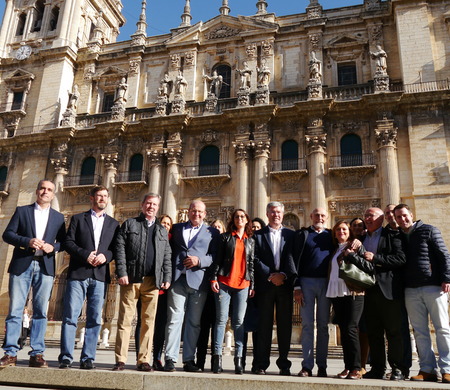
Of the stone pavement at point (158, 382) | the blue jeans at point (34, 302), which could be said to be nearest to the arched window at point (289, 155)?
the blue jeans at point (34, 302)

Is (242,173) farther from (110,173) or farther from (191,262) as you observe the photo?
(191,262)

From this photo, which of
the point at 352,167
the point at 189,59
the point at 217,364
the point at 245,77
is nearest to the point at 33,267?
the point at 217,364

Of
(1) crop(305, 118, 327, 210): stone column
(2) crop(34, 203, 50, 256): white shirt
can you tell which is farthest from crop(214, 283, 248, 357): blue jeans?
(1) crop(305, 118, 327, 210): stone column

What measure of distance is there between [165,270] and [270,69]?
56.4ft

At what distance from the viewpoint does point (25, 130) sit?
75.5 feet

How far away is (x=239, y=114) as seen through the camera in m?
19.2

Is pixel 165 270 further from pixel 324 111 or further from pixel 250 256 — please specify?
pixel 324 111

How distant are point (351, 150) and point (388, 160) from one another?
175cm

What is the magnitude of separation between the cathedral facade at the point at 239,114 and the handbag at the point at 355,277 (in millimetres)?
12107

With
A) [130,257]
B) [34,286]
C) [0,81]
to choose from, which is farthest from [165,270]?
[0,81]

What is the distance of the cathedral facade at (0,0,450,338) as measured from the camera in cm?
1764

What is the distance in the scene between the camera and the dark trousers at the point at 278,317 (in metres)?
5.61

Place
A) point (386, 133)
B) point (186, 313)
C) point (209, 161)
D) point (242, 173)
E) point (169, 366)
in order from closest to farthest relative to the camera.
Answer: point (169, 366), point (186, 313), point (386, 133), point (242, 173), point (209, 161)

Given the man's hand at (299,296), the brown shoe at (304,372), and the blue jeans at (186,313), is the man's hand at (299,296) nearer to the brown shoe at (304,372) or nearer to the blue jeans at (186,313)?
the brown shoe at (304,372)
